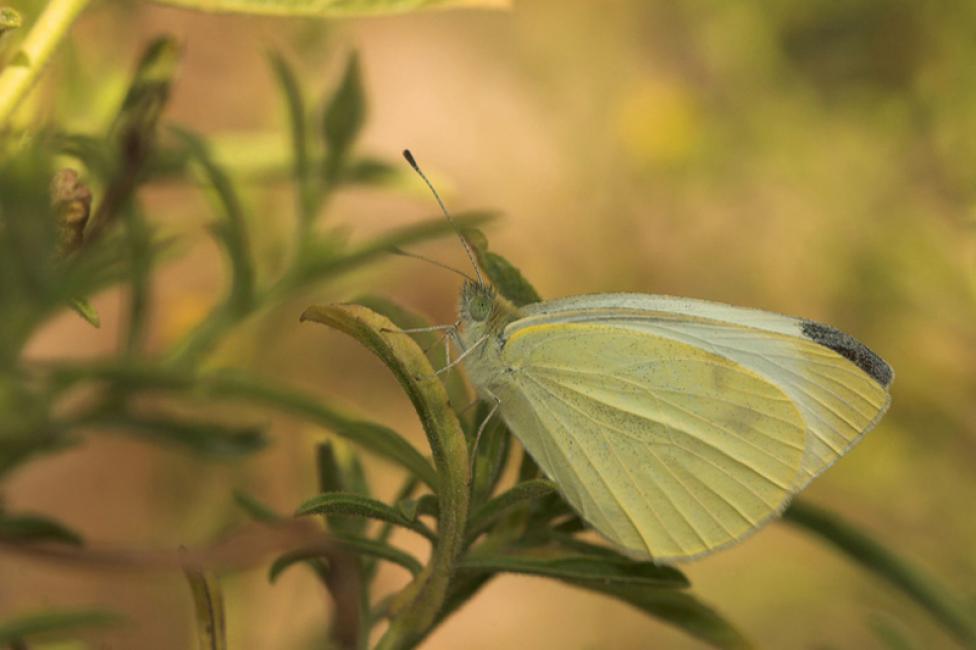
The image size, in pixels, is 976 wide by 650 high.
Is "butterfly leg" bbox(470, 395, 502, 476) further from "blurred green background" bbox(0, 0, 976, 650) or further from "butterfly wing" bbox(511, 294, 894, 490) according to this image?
"blurred green background" bbox(0, 0, 976, 650)

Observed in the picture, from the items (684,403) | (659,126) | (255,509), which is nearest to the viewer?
(255,509)

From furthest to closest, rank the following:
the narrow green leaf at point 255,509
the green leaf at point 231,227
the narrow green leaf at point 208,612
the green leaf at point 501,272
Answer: the green leaf at point 231,227
the green leaf at point 501,272
the narrow green leaf at point 255,509
the narrow green leaf at point 208,612

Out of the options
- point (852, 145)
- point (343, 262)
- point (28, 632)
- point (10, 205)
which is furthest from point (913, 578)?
point (852, 145)

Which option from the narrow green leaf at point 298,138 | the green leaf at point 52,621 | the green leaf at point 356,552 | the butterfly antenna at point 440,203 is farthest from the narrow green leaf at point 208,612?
the narrow green leaf at point 298,138

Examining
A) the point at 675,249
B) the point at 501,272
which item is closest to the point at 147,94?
the point at 501,272

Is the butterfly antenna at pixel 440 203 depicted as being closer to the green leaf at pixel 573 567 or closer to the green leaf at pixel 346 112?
the green leaf at pixel 346 112

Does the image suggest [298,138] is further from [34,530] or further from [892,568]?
[892,568]
